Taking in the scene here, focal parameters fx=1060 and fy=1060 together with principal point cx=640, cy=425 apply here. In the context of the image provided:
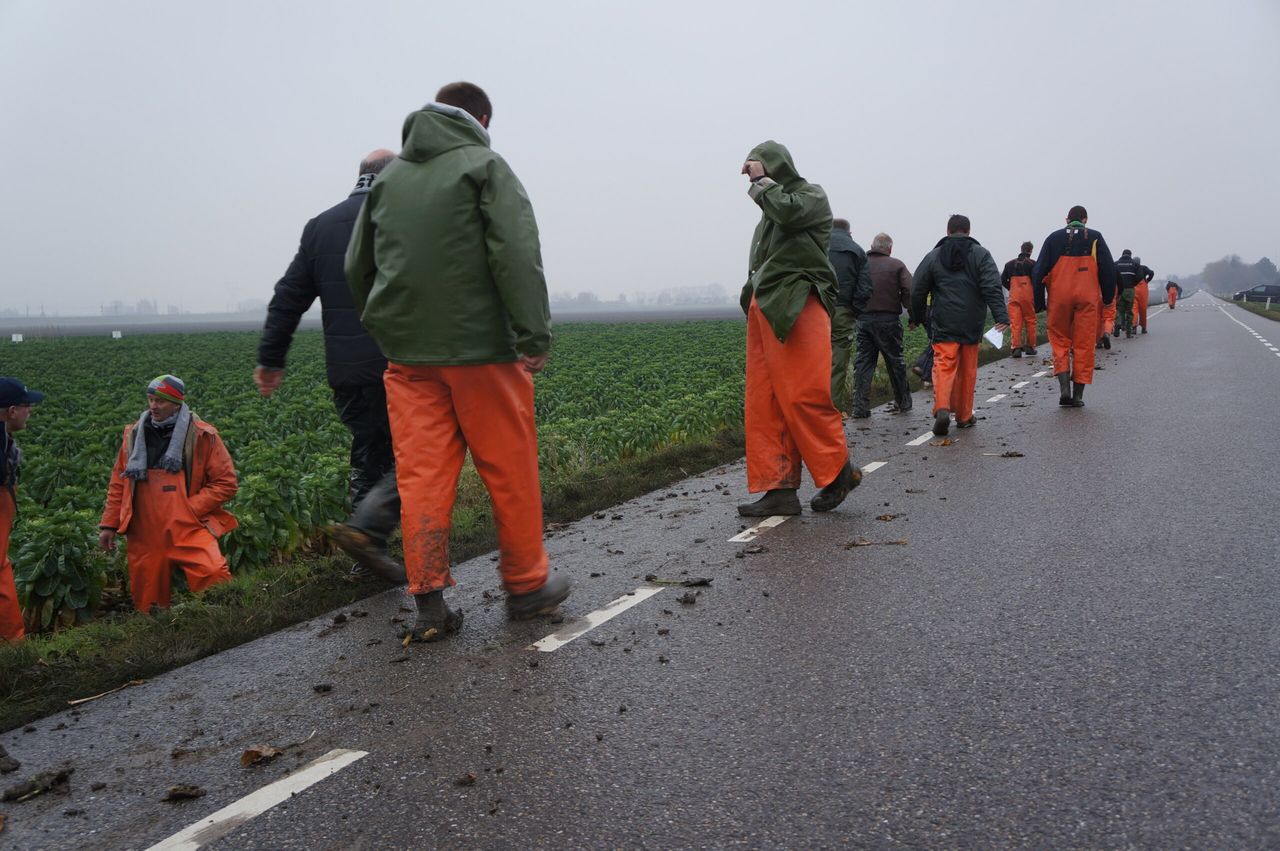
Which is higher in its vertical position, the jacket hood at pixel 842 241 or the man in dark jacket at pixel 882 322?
the jacket hood at pixel 842 241

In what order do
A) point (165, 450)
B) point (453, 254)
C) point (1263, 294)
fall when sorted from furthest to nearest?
point (1263, 294) < point (165, 450) < point (453, 254)

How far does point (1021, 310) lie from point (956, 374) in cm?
1285

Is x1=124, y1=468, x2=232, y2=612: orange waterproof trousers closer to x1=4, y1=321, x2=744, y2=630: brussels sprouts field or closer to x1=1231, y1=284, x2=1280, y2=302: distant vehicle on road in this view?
x1=4, y1=321, x2=744, y2=630: brussels sprouts field

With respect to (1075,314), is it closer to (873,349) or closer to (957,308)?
(873,349)

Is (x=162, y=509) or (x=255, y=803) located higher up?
(x=162, y=509)

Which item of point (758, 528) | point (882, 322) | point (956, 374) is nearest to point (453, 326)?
point (758, 528)

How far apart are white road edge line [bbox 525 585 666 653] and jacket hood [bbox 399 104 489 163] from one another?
2039 millimetres

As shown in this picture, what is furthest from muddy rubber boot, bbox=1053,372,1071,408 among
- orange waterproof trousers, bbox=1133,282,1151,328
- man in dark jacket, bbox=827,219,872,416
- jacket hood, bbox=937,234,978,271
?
orange waterproof trousers, bbox=1133,282,1151,328

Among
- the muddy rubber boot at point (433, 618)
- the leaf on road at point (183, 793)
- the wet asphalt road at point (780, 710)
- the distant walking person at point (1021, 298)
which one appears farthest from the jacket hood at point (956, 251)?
the distant walking person at point (1021, 298)

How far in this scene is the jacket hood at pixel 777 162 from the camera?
645cm

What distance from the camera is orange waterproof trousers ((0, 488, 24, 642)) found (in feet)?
19.6

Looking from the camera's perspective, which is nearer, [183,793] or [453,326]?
[183,793]

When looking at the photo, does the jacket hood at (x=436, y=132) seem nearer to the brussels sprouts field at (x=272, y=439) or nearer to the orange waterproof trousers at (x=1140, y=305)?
the brussels sprouts field at (x=272, y=439)

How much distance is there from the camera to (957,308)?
35.0ft
